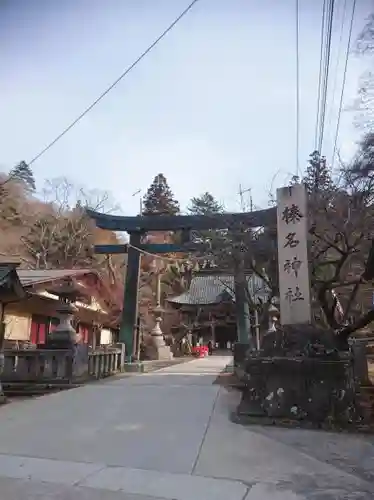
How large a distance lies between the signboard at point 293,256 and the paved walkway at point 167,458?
6.99 feet

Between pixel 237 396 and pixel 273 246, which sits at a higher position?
pixel 273 246

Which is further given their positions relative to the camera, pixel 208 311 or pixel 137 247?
pixel 208 311

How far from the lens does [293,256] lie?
762 centimetres

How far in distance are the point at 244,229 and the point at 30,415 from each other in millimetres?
8451

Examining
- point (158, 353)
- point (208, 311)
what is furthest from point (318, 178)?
point (208, 311)

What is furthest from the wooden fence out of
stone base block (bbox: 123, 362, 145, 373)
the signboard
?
the signboard

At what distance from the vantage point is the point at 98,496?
3631 mm

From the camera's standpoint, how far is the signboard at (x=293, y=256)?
7391mm

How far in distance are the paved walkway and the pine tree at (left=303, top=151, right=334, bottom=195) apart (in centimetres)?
612

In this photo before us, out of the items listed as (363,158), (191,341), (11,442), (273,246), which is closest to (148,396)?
(11,442)

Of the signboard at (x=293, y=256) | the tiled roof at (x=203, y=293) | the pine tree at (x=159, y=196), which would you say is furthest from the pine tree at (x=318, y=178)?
the pine tree at (x=159, y=196)

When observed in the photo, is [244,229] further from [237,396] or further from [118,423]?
[118,423]

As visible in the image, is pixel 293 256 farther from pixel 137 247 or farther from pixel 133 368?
pixel 137 247

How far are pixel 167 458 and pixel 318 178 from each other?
29.0ft
